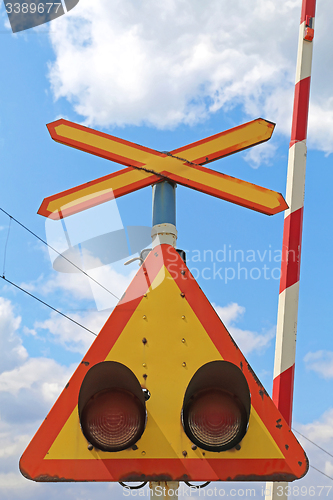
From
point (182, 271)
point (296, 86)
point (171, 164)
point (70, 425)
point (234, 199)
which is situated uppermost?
point (296, 86)

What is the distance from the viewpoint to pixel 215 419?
1.37m

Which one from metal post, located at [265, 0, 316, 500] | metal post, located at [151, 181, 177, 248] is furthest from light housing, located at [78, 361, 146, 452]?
metal post, located at [265, 0, 316, 500]

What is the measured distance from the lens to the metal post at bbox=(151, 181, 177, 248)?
2.03m

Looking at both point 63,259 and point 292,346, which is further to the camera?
point 292,346

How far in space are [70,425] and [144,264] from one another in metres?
0.73

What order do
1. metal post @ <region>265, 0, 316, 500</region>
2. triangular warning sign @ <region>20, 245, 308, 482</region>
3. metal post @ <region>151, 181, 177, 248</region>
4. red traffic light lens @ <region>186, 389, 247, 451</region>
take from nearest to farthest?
red traffic light lens @ <region>186, 389, 247, 451</region> → triangular warning sign @ <region>20, 245, 308, 482</region> → metal post @ <region>151, 181, 177, 248</region> → metal post @ <region>265, 0, 316, 500</region>

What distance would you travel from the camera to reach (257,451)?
1.54m

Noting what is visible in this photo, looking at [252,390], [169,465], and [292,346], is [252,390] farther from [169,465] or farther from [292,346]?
[292,346]

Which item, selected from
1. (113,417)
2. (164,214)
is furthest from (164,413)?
(164,214)

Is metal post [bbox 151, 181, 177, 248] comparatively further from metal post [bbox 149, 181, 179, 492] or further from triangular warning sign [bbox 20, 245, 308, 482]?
triangular warning sign [bbox 20, 245, 308, 482]

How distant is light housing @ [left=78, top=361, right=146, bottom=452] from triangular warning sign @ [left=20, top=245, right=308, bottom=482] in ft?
0.59

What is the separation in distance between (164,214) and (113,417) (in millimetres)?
1039

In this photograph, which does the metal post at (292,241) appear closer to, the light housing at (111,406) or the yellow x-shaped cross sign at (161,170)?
the yellow x-shaped cross sign at (161,170)

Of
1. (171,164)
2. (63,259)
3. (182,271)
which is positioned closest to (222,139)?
(171,164)
